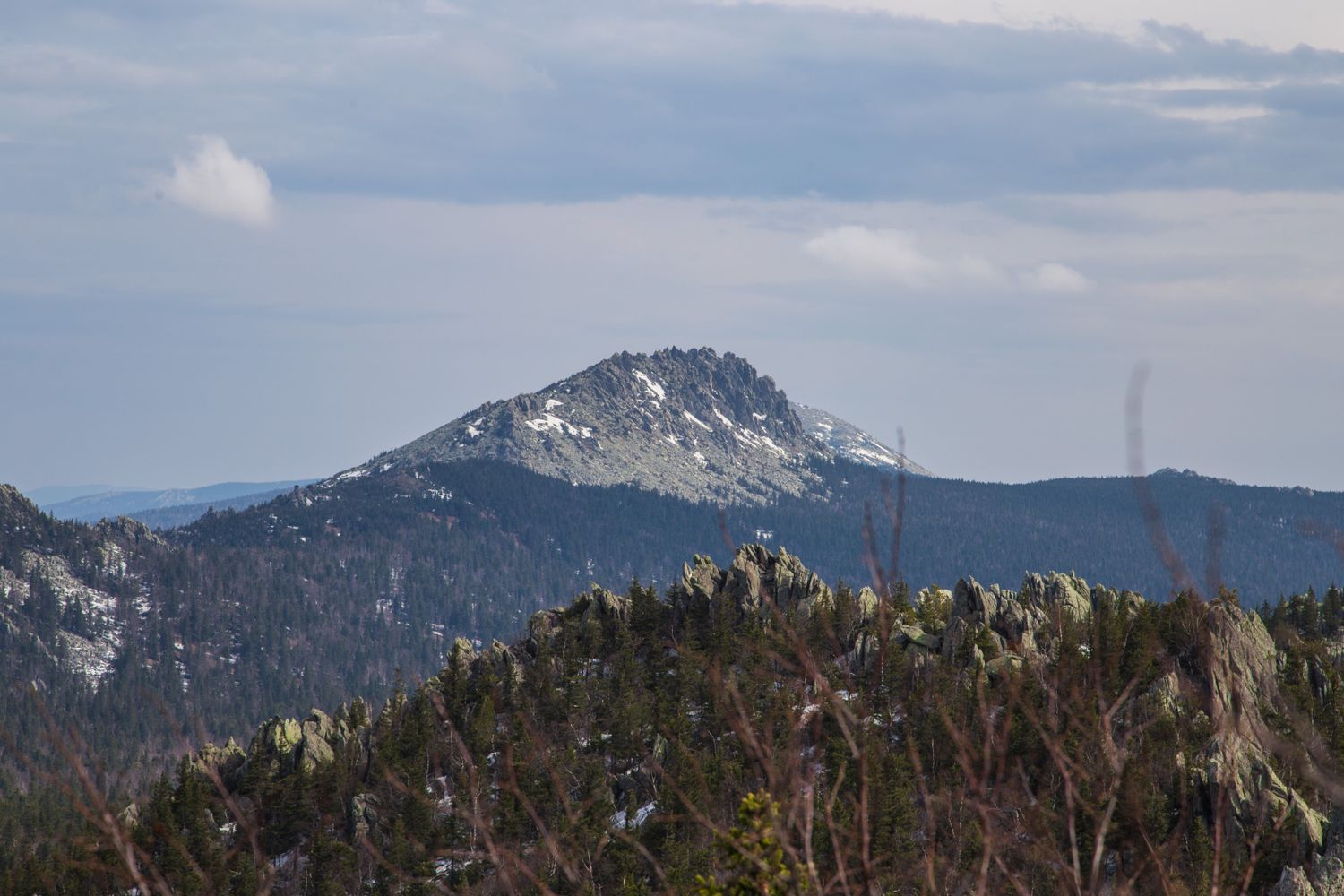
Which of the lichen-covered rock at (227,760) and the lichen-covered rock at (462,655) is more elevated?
the lichen-covered rock at (462,655)

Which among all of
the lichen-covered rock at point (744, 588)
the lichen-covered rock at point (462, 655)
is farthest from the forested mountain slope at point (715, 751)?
the lichen-covered rock at point (462, 655)

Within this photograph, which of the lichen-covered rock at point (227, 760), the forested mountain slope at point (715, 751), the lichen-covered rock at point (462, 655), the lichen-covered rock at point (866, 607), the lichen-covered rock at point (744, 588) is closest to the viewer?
the forested mountain slope at point (715, 751)

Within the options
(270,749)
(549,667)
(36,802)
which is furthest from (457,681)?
(36,802)

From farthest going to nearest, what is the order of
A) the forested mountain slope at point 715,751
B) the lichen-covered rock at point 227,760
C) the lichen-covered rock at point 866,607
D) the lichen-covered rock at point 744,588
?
the lichen-covered rock at point 744,588 < the lichen-covered rock at point 227,760 < the lichen-covered rock at point 866,607 < the forested mountain slope at point 715,751

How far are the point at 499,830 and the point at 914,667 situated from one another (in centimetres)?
3809

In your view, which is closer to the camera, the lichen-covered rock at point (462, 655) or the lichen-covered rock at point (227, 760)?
the lichen-covered rock at point (227, 760)

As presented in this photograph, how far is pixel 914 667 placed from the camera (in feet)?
343

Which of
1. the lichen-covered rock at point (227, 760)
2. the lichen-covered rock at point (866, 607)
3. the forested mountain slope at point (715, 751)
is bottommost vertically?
the lichen-covered rock at point (227, 760)

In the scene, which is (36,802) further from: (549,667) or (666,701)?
(666,701)

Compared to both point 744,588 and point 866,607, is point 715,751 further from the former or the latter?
point 744,588

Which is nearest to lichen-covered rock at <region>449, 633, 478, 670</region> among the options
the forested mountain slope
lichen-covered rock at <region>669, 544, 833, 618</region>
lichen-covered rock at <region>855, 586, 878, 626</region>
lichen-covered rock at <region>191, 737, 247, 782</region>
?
the forested mountain slope

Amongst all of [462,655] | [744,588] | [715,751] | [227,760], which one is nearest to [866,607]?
[744,588]

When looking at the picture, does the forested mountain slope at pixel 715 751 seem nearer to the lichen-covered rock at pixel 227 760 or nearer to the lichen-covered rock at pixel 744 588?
the lichen-covered rock at pixel 744 588

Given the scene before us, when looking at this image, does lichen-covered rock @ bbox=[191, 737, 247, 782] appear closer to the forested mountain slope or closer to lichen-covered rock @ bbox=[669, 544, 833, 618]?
the forested mountain slope
